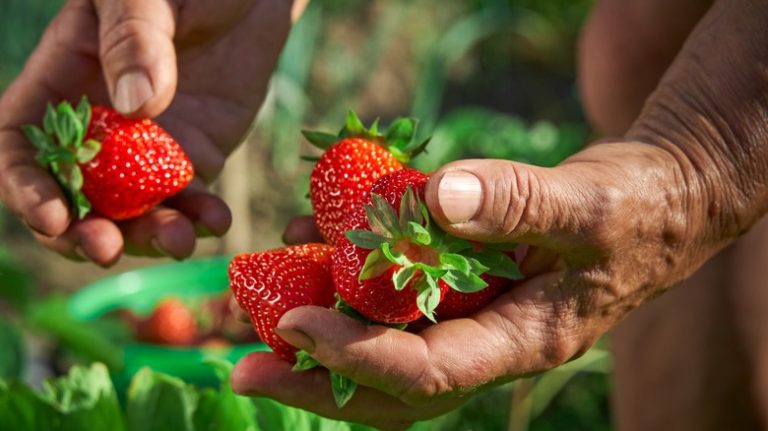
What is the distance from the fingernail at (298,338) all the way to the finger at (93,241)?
1.52ft

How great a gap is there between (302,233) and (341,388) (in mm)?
315

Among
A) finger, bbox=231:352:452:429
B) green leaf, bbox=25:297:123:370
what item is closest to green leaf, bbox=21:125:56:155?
finger, bbox=231:352:452:429

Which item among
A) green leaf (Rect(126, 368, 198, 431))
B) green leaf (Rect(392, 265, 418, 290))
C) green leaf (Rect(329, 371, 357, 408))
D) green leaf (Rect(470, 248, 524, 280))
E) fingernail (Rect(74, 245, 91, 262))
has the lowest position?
green leaf (Rect(126, 368, 198, 431))

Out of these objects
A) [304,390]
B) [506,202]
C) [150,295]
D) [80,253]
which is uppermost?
[506,202]

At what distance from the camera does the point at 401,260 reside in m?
0.97

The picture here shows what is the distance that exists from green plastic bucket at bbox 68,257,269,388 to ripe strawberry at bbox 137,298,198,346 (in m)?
0.02

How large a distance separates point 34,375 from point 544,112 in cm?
221

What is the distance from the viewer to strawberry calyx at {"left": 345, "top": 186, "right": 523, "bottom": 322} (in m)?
0.97

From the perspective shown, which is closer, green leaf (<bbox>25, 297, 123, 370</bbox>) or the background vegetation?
green leaf (<bbox>25, 297, 123, 370</bbox>)

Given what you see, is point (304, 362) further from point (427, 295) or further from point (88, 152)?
point (88, 152)

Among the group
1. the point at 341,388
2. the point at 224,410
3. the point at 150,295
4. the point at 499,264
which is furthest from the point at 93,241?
the point at 150,295

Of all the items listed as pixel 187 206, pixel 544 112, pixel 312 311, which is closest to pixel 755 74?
pixel 312 311

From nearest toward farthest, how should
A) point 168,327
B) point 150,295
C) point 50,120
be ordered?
point 50,120 < point 168,327 < point 150,295

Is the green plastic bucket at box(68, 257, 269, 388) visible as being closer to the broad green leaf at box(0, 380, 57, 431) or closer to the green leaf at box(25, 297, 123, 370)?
the green leaf at box(25, 297, 123, 370)
